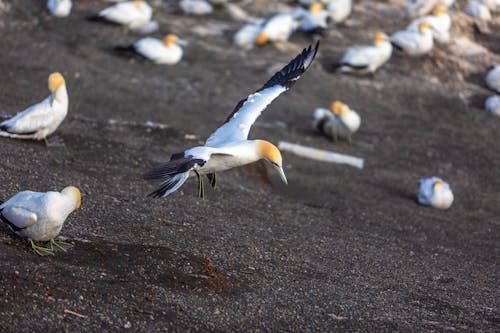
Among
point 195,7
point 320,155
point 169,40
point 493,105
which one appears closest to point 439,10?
point 493,105

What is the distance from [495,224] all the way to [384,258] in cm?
317

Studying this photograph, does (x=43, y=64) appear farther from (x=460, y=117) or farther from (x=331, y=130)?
(x=460, y=117)

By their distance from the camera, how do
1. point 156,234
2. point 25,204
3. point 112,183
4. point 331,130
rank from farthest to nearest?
point 331,130 < point 112,183 < point 156,234 < point 25,204

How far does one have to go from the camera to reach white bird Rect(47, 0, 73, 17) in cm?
1496

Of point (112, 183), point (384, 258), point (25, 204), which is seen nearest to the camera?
point (25, 204)

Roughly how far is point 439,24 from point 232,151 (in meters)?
10.5

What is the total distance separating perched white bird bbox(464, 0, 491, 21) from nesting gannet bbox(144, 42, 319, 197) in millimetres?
9993

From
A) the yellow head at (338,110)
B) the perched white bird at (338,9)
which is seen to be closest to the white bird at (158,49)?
the yellow head at (338,110)

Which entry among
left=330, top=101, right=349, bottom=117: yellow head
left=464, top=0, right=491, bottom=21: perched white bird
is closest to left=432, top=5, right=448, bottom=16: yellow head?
left=464, top=0, right=491, bottom=21: perched white bird

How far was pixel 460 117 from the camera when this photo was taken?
14.2 m

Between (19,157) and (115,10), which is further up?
(19,157)

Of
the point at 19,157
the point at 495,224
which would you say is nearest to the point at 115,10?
the point at 19,157

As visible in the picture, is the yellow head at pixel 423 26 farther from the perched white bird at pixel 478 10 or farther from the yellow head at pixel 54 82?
the yellow head at pixel 54 82

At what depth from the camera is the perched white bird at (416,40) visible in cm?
1557
